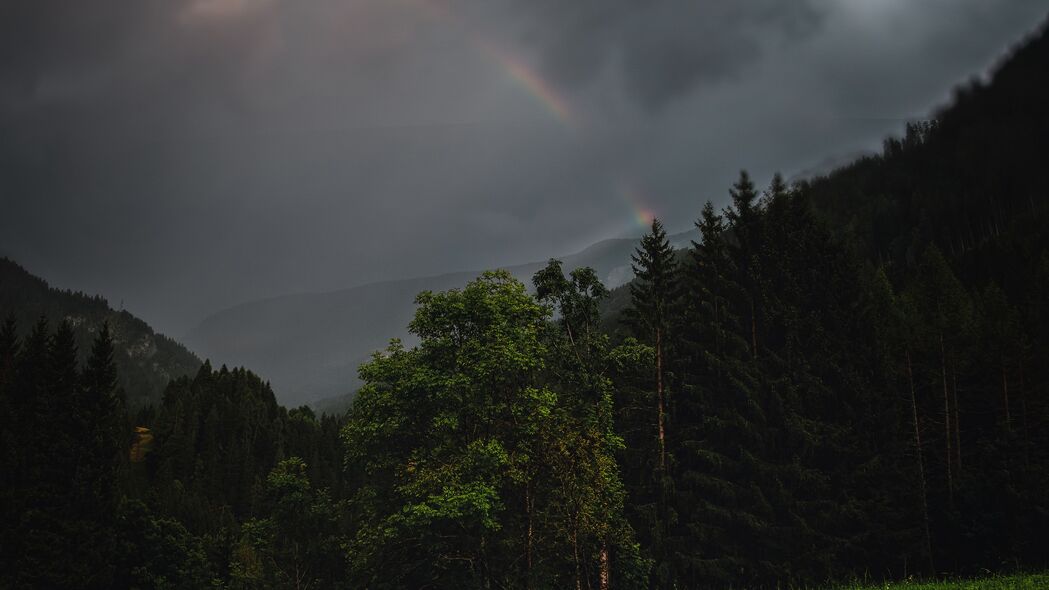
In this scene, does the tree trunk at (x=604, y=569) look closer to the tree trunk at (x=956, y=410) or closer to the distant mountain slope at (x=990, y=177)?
the tree trunk at (x=956, y=410)

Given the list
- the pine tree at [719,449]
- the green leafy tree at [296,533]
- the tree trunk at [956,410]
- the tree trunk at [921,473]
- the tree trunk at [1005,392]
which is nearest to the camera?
the pine tree at [719,449]

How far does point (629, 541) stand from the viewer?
1209 inches

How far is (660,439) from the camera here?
38.4 metres

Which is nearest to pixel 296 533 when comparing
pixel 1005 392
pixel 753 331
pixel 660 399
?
pixel 660 399

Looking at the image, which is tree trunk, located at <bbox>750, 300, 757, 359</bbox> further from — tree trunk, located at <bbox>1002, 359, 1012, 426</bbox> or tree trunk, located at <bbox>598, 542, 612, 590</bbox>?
tree trunk, located at <bbox>1002, 359, 1012, 426</bbox>

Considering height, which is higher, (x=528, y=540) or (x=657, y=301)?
(x=657, y=301)

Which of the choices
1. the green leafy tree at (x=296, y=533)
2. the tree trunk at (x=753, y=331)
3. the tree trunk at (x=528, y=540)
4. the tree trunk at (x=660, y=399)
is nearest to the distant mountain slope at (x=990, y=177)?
the tree trunk at (x=753, y=331)

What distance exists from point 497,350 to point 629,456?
42.4ft

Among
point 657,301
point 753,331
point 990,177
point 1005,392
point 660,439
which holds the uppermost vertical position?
point 990,177

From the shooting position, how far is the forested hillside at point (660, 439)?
32531 mm

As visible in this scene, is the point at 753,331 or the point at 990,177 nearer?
the point at 753,331

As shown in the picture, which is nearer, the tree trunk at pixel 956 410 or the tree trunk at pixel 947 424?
the tree trunk at pixel 947 424

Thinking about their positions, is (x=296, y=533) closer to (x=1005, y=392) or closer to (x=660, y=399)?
(x=660, y=399)

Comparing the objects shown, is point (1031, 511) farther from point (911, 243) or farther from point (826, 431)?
point (911, 243)
